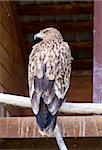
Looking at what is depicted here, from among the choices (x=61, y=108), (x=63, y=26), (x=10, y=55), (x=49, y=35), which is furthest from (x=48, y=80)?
(x=63, y=26)

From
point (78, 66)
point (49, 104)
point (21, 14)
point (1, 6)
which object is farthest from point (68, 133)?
point (78, 66)

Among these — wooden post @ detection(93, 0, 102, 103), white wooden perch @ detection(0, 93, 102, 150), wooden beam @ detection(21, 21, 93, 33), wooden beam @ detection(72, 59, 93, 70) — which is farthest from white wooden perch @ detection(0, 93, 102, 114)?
wooden beam @ detection(72, 59, 93, 70)

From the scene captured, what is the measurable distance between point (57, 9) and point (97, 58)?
1.81 meters

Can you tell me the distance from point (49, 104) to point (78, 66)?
3652 millimetres

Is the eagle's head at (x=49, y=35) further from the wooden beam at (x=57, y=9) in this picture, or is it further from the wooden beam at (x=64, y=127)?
the wooden beam at (x=57, y=9)

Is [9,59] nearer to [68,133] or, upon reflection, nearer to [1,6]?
[1,6]

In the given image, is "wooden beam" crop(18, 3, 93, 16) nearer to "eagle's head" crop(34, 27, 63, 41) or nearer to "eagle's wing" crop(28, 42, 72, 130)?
"eagle's head" crop(34, 27, 63, 41)

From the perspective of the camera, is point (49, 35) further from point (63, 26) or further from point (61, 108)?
point (63, 26)

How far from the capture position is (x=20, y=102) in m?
3.21

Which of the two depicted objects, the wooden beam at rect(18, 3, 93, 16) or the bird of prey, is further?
the wooden beam at rect(18, 3, 93, 16)

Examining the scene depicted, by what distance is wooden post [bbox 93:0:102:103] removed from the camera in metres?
4.12

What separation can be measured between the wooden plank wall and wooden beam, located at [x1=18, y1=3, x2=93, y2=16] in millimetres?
150

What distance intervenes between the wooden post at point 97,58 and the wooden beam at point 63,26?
1638mm

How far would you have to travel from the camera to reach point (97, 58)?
13.9 ft
